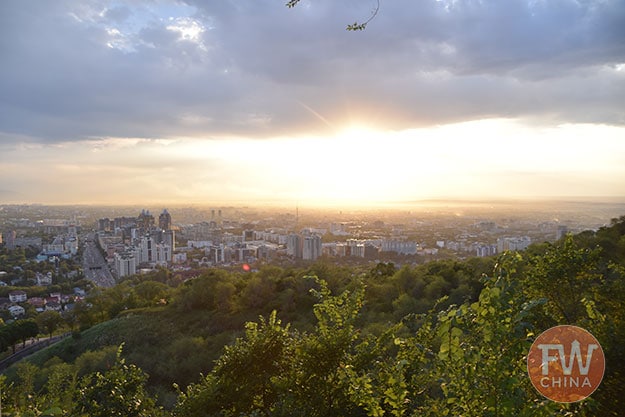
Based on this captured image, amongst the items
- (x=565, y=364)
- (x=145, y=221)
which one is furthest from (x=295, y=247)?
(x=565, y=364)

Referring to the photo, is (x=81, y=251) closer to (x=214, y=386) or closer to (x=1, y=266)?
(x=1, y=266)

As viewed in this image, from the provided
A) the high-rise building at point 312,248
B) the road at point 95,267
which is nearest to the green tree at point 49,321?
the road at point 95,267

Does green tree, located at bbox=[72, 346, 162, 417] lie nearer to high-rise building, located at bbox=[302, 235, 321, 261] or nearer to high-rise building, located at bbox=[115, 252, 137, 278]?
high-rise building, located at bbox=[302, 235, 321, 261]

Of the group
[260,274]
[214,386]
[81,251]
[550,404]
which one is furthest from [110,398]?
[81,251]

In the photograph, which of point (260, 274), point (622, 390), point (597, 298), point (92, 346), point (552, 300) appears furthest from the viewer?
point (260, 274)

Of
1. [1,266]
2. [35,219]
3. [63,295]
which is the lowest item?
[63,295]

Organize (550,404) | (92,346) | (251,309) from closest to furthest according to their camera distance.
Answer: (550,404) → (92,346) → (251,309)

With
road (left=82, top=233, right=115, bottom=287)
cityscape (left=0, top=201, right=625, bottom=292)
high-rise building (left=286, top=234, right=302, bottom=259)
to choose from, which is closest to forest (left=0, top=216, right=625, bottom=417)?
cityscape (left=0, top=201, right=625, bottom=292)
